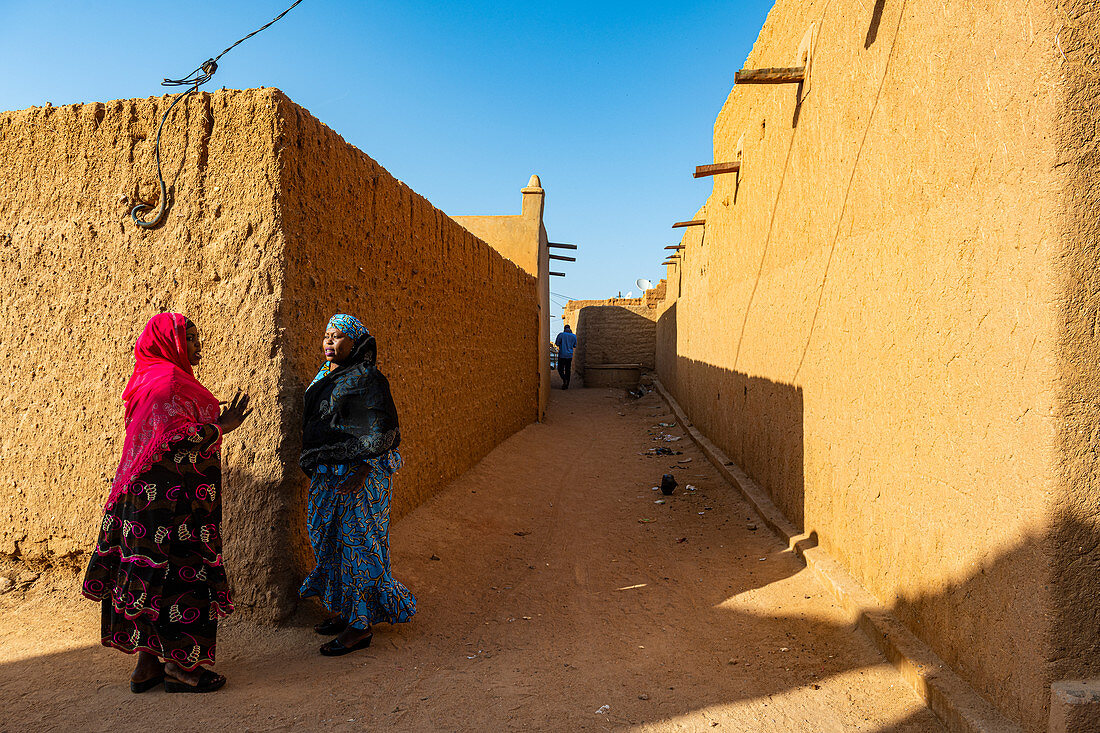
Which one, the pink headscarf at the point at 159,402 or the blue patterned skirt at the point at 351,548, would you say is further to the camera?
the blue patterned skirt at the point at 351,548

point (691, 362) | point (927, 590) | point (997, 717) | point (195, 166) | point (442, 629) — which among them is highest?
point (195, 166)

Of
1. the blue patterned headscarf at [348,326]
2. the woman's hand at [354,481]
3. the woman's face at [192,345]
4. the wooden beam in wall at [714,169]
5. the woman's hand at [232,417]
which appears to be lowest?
the woman's hand at [354,481]

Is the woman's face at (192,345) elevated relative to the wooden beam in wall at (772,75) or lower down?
lower down

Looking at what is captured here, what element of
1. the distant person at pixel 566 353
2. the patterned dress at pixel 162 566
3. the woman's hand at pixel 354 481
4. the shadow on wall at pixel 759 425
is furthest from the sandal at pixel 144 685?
the distant person at pixel 566 353

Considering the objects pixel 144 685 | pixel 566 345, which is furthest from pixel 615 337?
pixel 144 685

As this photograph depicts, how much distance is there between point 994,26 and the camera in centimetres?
223

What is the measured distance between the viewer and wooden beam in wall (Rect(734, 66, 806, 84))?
4602mm

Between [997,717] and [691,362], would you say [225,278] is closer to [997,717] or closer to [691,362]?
[997,717]

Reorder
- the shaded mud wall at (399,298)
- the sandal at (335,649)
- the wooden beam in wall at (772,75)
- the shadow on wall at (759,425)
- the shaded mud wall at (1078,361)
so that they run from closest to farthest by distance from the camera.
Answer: the shaded mud wall at (1078,361) → the sandal at (335,649) → the shaded mud wall at (399,298) → the wooden beam in wall at (772,75) → the shadow on wall at (759,425)

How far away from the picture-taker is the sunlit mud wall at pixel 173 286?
3.19 metres

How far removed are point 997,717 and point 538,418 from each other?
31.0 ft

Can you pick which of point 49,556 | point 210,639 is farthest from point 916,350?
point 49,556

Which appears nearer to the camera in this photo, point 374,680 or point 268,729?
point 268,729

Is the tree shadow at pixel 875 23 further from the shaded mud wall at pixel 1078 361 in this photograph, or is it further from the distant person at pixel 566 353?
the distant person at pixel 566 353
